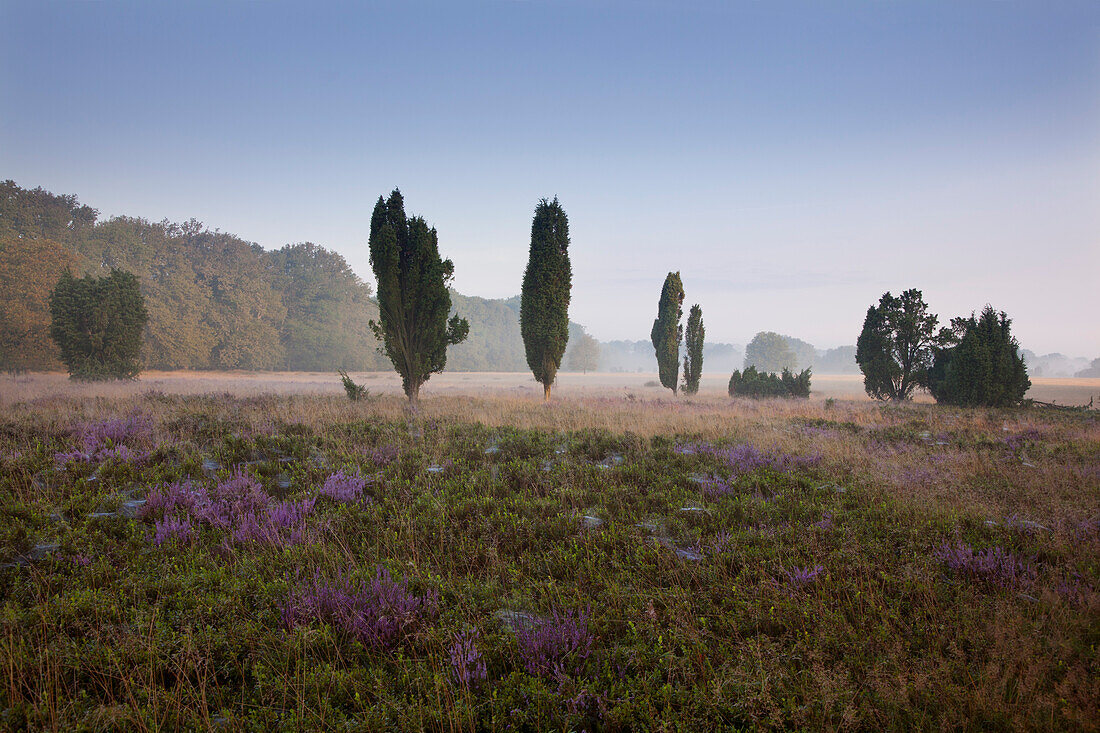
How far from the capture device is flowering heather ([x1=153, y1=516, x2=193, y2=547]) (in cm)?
412

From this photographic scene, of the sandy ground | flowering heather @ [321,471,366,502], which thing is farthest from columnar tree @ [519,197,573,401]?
flowering heather @ [321,471,366,502]

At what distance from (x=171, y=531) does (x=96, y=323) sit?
2563 cm

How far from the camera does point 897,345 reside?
69.4ft

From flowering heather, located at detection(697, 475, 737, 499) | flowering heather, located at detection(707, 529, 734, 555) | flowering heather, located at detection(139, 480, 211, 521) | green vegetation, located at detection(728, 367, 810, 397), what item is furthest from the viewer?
green vegetation, located at detection(728, 367, 810, 397)

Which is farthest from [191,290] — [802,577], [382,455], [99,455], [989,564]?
[989,564]

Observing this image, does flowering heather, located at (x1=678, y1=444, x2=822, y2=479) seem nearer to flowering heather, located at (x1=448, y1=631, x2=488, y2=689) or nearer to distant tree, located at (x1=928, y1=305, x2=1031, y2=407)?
flowering heather, located at (x1=448, y1=631, x2=488, y2=689)

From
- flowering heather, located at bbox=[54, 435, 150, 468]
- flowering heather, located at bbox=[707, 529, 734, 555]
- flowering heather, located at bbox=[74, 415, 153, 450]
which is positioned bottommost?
flowering heather, located at bbox=[707, 529, 734, 555]

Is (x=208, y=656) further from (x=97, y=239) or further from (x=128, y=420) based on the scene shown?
(x=97, y=239)

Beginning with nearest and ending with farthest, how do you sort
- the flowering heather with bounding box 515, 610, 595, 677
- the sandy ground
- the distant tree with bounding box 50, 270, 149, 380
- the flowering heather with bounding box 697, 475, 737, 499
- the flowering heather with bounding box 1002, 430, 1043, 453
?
the flowering heather with bounding box 515, 610, 595, 677 → the flowering heather with bounding box 697, 475, 737, 499 → the flowering heather with bounding box 1002, 430, 1043, 453 → the sandy ground → the distant tree with bounding box 50, 270, 149, 380

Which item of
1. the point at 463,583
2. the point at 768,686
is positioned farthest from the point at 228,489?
the point at 768,686

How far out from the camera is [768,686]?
2.39 m

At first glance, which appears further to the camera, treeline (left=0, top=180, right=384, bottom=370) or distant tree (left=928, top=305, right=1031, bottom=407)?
treeline (left=0, top=180, right=384, bottom=370)

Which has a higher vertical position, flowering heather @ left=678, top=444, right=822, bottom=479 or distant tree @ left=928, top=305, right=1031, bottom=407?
distant tree @ left=928, top=305, right=1031, bottom=407

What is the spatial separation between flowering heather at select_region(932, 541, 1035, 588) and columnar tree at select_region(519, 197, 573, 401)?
15.6 m
